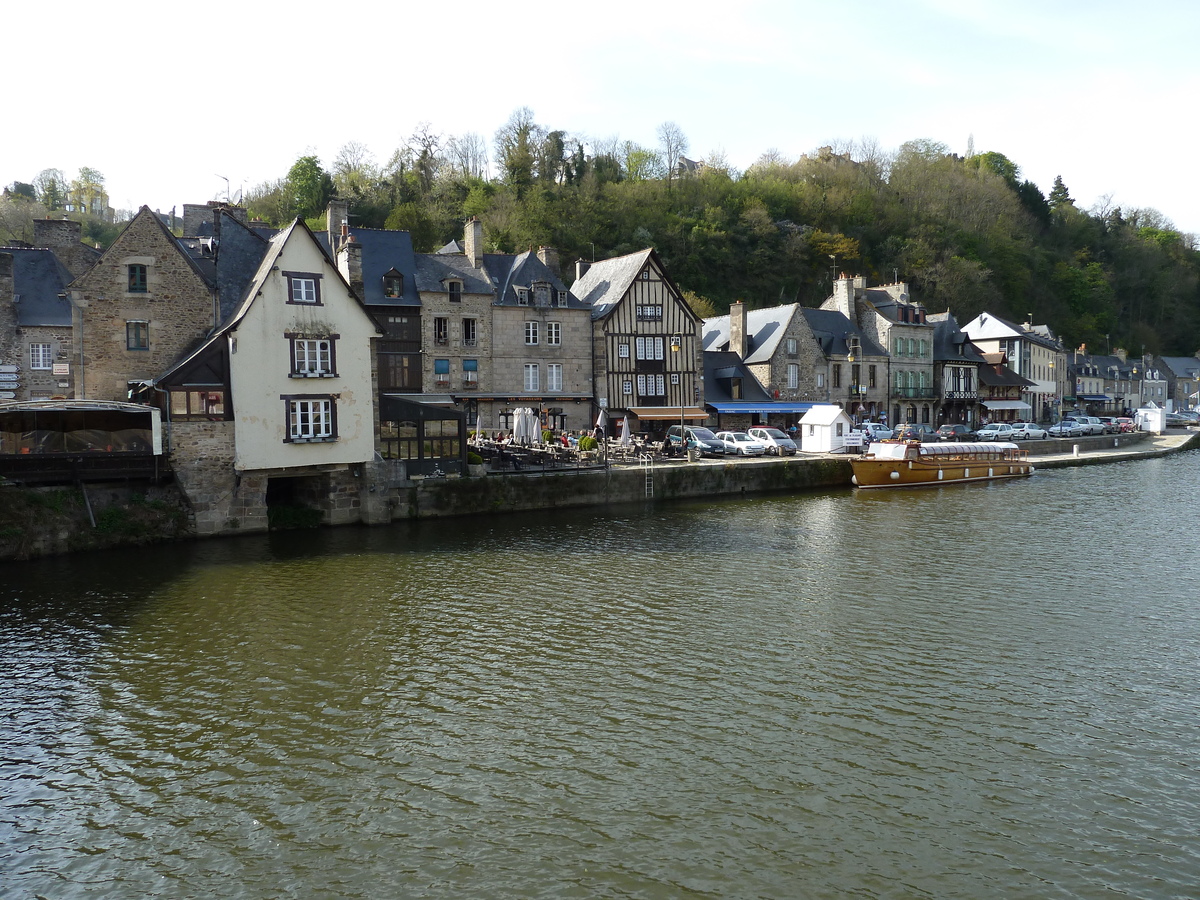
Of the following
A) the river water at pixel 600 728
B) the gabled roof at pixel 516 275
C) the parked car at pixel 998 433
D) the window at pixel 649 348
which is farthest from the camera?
the parked car at pixel 998 433

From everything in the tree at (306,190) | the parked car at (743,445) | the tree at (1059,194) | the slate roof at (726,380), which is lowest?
the parked car at (743,445)

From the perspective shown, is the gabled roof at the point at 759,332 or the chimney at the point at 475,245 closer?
the chimney at the point at 475,245

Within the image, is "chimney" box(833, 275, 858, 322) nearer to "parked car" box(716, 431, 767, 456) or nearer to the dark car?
the dark car

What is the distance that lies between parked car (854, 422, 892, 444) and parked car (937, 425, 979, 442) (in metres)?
4.46

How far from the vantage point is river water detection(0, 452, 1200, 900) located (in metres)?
7.34

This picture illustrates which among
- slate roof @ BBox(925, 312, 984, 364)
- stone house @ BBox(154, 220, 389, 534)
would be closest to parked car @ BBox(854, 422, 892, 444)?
slate roof @ BBox(925, 312, 984, 364)

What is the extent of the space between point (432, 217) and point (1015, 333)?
141 ft

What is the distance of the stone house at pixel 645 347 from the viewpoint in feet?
124

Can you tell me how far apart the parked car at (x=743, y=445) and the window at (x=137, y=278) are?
72.5 ft

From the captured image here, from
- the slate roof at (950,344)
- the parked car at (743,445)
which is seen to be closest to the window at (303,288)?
the parked car at (743,445)

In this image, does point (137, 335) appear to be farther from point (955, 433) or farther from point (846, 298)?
point (955, 433)

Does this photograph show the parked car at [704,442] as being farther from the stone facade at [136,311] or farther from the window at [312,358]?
the stone facade at [136,311]

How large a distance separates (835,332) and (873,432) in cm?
834

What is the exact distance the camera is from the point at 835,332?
47719mm
